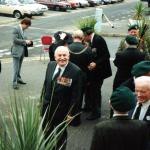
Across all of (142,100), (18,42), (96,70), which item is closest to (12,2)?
(18,42)

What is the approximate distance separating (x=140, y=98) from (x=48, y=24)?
27638mm

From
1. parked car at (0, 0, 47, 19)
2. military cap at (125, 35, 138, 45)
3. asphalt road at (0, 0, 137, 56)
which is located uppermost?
military cap at (125, 35, 138, 45)

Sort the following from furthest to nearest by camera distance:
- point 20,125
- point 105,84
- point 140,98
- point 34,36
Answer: point 34,36
point 105,84
point 140,98
point 20,125

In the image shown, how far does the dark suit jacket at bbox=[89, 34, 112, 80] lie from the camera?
10031mm

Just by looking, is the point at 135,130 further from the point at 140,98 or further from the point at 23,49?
the point at 23,49

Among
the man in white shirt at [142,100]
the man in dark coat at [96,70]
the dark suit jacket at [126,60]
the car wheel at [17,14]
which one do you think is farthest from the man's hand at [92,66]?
the car wheel at [17,14]

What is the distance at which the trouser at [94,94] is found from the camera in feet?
34.3

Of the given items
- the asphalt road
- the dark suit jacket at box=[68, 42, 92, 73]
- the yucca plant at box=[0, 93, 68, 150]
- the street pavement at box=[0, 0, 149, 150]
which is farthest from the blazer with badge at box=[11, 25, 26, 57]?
the asphalt road

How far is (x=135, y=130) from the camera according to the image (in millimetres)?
5621

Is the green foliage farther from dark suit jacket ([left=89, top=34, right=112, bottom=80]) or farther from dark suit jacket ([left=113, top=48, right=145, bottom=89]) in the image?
dark suit jacket ([left=113, top=48, right=145, bottom=89])

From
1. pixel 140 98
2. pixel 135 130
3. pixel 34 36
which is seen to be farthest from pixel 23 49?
pixel 34 36

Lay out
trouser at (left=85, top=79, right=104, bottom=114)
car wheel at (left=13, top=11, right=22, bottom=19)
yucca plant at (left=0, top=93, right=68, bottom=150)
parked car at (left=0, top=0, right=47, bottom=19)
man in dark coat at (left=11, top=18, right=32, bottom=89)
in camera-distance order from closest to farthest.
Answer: yucca plant at (left=0, top=93, right=68, bottom=150)
trouser at (left=85, top=79, right=104, bottom=114)
man in dark coat at (left=11, top=18, right=32, bottom=89)
car wheel at (left=13, top=11, right=22, bottom=19)
parked car at (left=0, top=0, right=47, bottom=19)

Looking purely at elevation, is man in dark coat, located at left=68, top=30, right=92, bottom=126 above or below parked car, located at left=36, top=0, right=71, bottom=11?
above

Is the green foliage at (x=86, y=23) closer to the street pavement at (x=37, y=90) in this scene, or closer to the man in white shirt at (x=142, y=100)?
the street pavement at (x=37, y=90)
